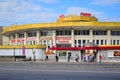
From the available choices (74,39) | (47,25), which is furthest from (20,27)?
(74,39)

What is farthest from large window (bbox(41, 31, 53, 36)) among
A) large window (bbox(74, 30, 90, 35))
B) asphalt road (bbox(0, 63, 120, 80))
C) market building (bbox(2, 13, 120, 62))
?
asphalt road (bbox(0, 63, 120, 80))

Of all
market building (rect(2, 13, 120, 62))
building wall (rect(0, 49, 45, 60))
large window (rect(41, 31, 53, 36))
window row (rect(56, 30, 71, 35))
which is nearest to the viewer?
building wall (rect(0, 49, 45, 60))

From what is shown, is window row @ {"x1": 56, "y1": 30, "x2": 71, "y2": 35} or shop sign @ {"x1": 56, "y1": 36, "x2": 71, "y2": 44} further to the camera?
window row @ {"x1": 56, "y1": 30, "x2": 71, "y2": 35}

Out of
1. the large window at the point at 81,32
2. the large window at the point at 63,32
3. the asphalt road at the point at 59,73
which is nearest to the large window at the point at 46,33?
the large window at the point at 63,32

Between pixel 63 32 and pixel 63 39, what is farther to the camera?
pixel 63 32

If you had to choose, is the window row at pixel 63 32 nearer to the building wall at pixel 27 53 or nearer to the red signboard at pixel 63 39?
the red signboard at pixel 63 39

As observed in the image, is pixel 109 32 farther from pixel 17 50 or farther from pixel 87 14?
pixel 17 50

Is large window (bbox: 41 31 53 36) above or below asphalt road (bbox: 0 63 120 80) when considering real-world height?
above

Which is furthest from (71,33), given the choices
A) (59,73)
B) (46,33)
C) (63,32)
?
(59,73)

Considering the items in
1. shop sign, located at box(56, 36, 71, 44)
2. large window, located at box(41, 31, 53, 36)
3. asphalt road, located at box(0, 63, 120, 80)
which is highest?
large window, located at box(41, 31, 53, 36)

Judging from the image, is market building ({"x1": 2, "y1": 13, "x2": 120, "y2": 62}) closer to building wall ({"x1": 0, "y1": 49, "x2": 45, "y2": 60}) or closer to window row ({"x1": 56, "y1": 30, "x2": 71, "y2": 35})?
window row ({"x1": 56, "y1": 30, "x2": 71, "y2": 35})

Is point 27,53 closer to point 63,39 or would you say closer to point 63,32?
point 63,39

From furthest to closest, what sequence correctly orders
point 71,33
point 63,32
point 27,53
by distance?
1. point 63,32
2. point 71,33
3. point 27,53

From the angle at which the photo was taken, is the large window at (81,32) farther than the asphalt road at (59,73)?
Yes
